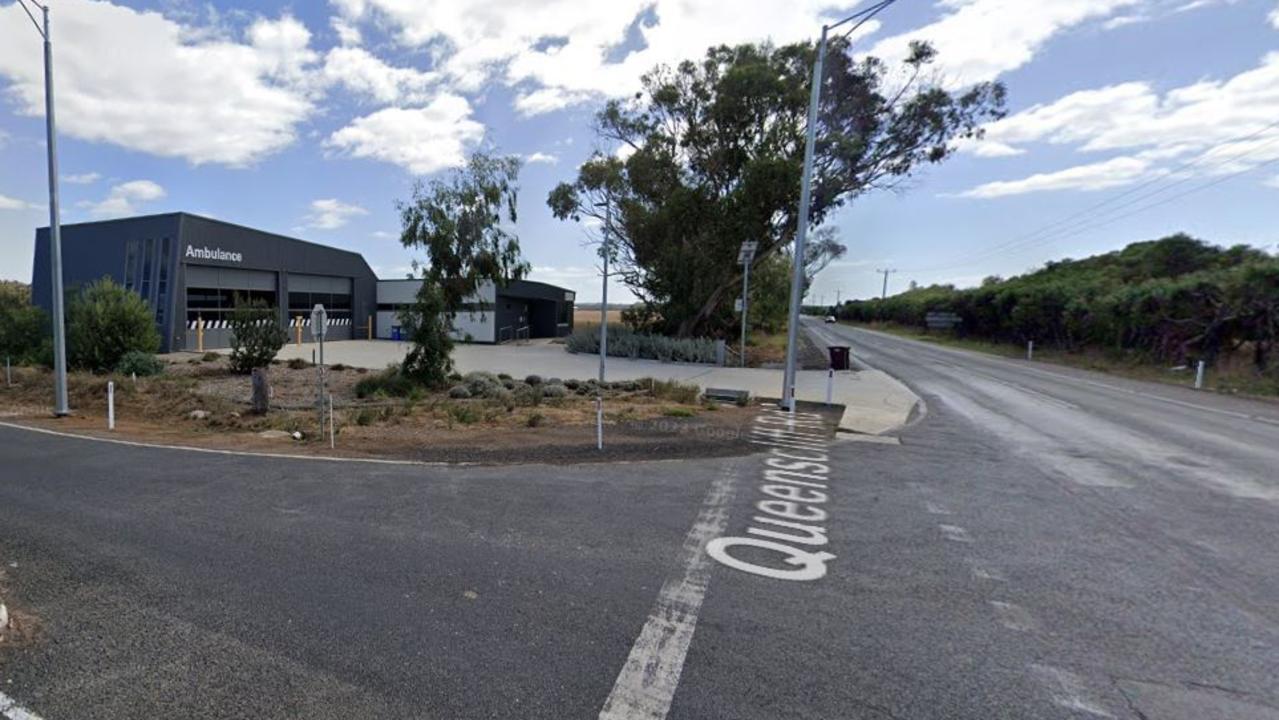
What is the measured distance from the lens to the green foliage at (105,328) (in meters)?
17.6

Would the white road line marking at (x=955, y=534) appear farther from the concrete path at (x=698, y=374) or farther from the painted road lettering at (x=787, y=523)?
the concrete path at (x=698, y=374)

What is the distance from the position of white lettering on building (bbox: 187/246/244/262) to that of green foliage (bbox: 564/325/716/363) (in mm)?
16854

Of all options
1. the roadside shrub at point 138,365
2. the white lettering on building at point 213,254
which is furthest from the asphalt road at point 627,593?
the white lettering on building at point 213,254

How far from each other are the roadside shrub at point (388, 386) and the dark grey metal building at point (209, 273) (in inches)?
262

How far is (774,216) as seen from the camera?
76.5 feet

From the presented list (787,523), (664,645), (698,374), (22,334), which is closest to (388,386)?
(698,374)

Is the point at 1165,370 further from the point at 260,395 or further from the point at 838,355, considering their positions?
the point at 260,395

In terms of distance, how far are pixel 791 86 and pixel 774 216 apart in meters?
5.02

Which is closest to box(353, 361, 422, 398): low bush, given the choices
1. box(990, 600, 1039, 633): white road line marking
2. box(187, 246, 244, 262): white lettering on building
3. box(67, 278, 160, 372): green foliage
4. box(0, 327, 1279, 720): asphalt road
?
box(0, 327, 1279, 720): asphalt road

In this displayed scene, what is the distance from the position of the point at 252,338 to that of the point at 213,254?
12.1 meters

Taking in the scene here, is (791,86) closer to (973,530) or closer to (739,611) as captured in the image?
(973,530)

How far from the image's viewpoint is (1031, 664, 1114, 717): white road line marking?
279 centimetres

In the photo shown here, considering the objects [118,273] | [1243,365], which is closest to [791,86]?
[1243,365]

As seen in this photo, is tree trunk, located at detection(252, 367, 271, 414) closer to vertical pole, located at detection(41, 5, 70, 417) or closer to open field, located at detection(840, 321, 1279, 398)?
vertical pole, located at detection(41, 5, 70, 417)
